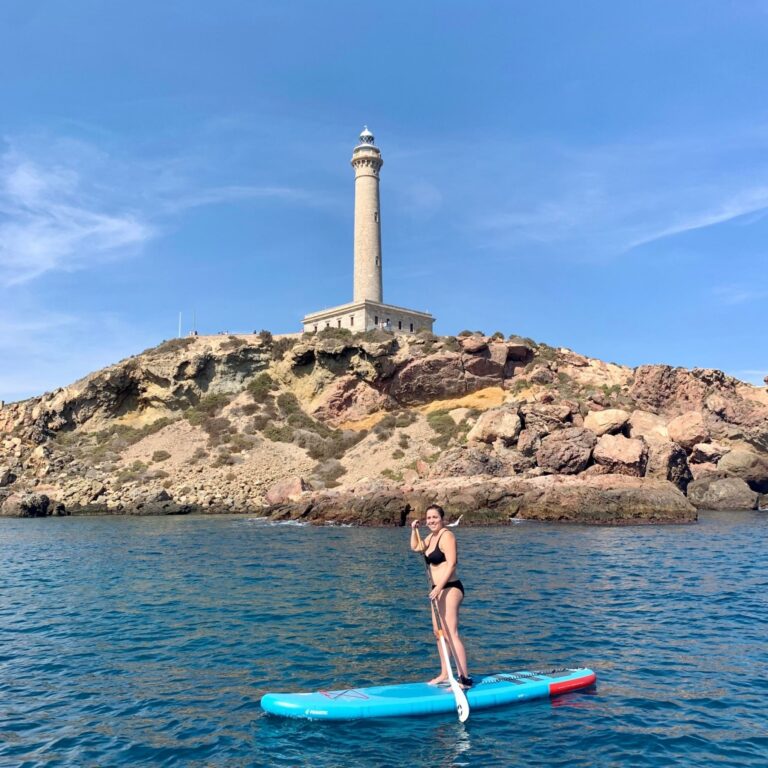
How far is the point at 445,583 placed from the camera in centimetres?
864

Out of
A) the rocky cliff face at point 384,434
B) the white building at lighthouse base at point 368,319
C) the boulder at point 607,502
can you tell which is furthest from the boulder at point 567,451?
the white building at lighthouse base at point 368,319

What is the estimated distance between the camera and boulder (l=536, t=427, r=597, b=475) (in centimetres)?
3841

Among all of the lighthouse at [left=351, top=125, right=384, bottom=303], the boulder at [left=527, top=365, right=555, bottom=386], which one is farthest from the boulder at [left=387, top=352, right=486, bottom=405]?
the lighthouse at [left=351, top=125, right=384, bottom=303]

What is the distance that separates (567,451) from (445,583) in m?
31.7

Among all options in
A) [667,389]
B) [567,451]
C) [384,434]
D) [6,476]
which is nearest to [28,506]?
[6,476]

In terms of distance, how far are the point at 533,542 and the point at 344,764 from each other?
18716 millimetres

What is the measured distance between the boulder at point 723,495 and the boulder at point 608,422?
5.45 m

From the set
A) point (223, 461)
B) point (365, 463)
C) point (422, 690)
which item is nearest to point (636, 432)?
point (365, 463)

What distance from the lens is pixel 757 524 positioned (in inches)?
1203

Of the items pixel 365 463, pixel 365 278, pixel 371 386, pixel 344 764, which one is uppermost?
pixel 365 278

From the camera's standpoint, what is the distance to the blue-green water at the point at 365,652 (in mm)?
7320

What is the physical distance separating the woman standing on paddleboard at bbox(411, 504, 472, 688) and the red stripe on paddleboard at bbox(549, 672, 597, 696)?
1.08 m

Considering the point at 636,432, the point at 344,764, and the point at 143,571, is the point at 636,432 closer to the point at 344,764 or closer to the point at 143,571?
the point at 143,571

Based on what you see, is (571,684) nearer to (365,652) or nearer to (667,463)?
(365,652)
